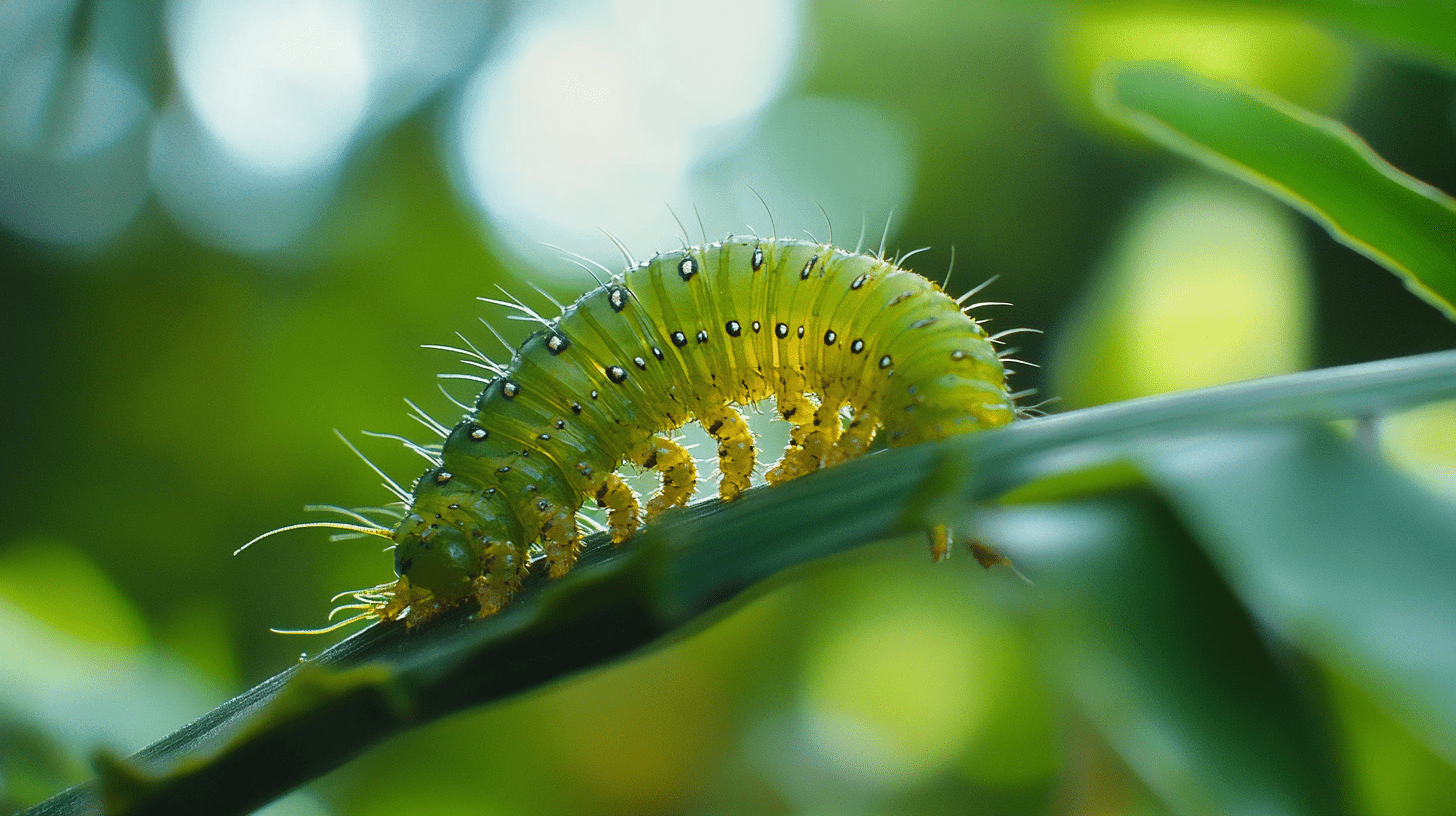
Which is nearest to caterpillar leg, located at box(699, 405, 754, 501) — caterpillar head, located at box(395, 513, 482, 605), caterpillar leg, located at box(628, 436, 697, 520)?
caterpillar leg, located at box(628, 436, 697, 520)

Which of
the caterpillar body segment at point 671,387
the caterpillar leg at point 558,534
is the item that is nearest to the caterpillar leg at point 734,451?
the caterpillar body segment at point 671,387

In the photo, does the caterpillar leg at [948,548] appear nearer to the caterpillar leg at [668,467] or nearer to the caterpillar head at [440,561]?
A: the caterpillar leg at [668,467]

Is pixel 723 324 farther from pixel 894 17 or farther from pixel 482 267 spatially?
pixel 894 17

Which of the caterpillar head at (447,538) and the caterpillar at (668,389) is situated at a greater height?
the caterpillar at (668,389)

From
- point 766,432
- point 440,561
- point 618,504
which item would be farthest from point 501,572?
point 766,432

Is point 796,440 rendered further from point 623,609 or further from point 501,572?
point 623,609

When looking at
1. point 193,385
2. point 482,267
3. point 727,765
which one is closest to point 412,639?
point 727,765

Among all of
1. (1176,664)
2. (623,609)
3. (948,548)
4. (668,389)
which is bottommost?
(1176,664)
